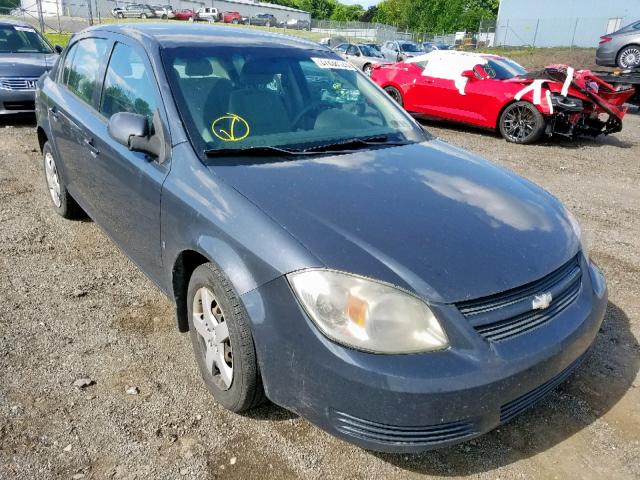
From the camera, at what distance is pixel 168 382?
2.70 metres

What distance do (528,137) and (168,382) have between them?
8.09m

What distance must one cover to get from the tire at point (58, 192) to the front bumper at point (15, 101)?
4185 millimetres

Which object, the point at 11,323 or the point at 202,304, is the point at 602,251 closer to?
the point at 202,304

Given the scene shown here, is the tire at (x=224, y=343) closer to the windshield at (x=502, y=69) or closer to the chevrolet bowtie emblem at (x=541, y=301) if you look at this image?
the chevrolet bowtie emblem at (x=541, y=301)

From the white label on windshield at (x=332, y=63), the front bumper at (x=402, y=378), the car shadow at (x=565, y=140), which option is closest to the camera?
the front bumper at (x=402, y=378)

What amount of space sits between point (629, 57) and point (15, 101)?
14780 millimetres

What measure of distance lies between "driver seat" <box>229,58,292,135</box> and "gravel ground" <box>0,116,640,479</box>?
133 cm

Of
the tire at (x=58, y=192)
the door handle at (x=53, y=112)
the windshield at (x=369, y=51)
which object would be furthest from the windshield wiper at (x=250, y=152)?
the windshield at (x=369, y=51)

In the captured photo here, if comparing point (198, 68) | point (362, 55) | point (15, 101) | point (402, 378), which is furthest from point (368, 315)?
point (362, 55)

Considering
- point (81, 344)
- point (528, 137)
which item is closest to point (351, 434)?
point (81, 344)

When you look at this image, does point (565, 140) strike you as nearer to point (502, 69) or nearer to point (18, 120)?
point (502, 69)

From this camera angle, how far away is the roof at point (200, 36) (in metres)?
3.06

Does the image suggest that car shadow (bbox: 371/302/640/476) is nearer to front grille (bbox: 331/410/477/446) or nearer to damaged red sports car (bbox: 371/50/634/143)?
front grille (bbox: 331/410/477/446)

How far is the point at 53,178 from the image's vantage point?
184 inches
